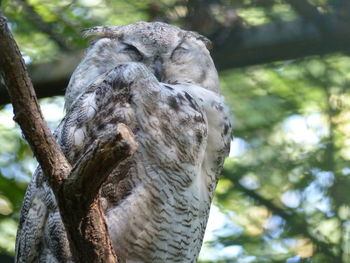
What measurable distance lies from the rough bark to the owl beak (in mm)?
842

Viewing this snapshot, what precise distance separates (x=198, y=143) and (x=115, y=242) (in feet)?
1.23

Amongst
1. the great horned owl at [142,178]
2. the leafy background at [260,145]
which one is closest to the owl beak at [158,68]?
the great horned owl at [142,178]

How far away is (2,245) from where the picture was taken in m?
3.52

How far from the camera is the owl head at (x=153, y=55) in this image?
8.58ft

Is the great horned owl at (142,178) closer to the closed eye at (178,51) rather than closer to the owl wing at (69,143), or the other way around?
the owl wing at (69,143)

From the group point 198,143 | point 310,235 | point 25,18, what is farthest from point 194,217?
point 25,18

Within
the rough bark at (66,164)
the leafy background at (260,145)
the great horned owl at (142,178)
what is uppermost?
the rough bark at (66,164)

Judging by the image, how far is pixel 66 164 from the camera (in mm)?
1744

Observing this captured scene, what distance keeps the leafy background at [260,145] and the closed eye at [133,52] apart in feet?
2.44

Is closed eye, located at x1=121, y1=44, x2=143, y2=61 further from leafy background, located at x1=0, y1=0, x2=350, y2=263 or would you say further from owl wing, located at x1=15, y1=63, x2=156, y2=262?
leafy background, located at x1=0, y1=0, x2=350, y2=263

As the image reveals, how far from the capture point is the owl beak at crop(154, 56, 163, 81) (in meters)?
2.56

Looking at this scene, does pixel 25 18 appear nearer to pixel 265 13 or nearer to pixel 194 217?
pixel 265 13

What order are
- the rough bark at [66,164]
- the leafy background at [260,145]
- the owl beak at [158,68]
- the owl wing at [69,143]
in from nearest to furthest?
the rough bark at [66,164] < the owl wing at [69,143] < the owl beak at [158,68] < the leafy background at [260,145]

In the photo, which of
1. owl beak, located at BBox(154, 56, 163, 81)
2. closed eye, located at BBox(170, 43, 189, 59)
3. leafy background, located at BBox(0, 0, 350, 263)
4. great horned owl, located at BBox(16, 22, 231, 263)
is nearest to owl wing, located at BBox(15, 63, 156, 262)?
great horned owl, located at BBox(16, 22, 231, 263)
